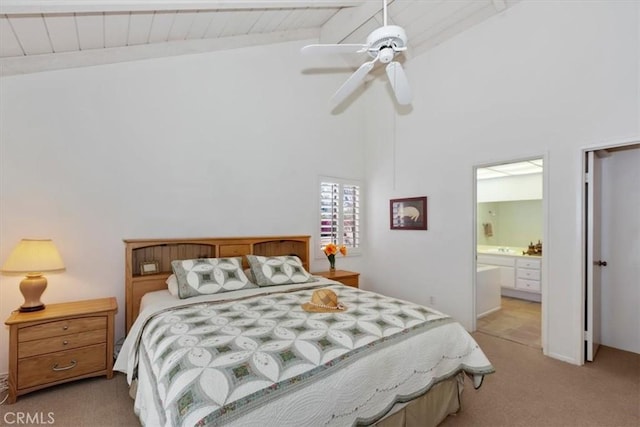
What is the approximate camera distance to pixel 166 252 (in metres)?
3.30

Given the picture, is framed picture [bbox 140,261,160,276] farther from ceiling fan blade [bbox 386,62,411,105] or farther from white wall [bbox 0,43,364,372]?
ceiling fan blade [bbox 386,62,411,105]

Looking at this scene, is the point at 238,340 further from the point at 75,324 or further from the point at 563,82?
the point at 563,82

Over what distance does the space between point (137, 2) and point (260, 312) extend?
7.84 feet

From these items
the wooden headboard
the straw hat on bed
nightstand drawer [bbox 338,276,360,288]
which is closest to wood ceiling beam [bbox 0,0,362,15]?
the wooden headboard

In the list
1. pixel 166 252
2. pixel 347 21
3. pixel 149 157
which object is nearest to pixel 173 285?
pixel 166 252

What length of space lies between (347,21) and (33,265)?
14.1ft

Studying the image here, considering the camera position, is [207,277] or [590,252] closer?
[207,277]

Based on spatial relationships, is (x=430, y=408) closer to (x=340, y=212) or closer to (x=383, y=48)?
(x=383, y=48)

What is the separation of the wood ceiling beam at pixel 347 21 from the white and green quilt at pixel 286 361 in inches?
135

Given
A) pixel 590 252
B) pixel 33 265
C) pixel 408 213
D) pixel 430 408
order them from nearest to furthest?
pixel 430 408 → pixel 33 265 → pixel 590 252 → pixel 408 213

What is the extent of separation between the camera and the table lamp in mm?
2375

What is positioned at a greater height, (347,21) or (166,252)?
(347,21)

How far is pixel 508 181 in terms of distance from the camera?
19.2 ft

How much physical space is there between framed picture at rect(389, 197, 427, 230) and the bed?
1.98 m
